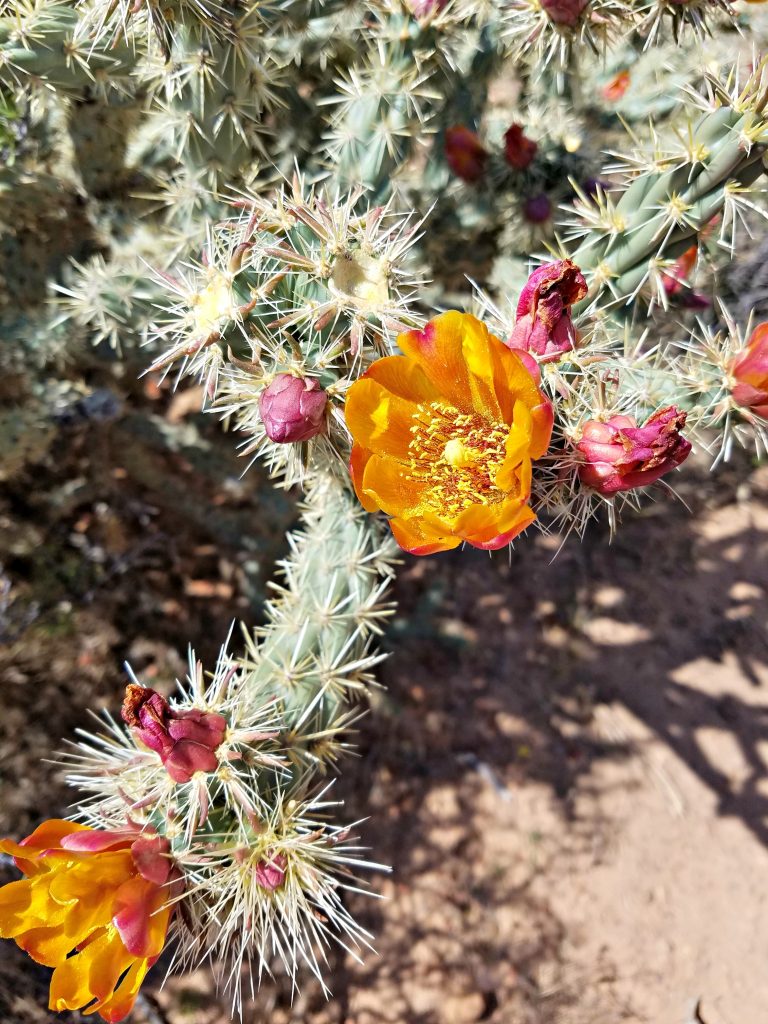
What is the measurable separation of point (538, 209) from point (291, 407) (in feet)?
4.61

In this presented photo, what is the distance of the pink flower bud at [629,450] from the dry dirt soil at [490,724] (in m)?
1.64

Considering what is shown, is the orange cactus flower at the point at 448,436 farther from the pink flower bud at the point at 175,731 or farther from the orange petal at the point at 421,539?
the pink flower bud at the point at 175,731

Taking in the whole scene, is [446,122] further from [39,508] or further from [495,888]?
[495,888]

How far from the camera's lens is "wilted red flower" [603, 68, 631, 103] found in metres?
2.50

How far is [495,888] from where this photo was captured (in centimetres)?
289

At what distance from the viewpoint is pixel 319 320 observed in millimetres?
1363

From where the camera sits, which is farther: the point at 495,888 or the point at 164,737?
the point at 495,888

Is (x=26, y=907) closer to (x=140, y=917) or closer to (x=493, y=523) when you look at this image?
(x=140, y=917)

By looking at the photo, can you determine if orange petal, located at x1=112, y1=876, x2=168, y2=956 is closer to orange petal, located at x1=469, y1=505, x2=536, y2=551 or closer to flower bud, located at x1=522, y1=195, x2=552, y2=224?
orange petal, located at x1=469, y1=505, x2=536, y2=551

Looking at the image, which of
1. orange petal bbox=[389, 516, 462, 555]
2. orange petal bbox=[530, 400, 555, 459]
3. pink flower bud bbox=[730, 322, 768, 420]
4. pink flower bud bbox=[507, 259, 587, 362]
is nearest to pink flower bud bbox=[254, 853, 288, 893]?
orange petal bbox=[389, 516, 462, 555]

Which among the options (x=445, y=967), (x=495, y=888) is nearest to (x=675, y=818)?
(x=495, y=888)

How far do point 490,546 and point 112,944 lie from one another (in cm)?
96

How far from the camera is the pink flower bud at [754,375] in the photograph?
59.6 inches

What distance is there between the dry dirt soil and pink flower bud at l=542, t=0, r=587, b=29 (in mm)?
1792
